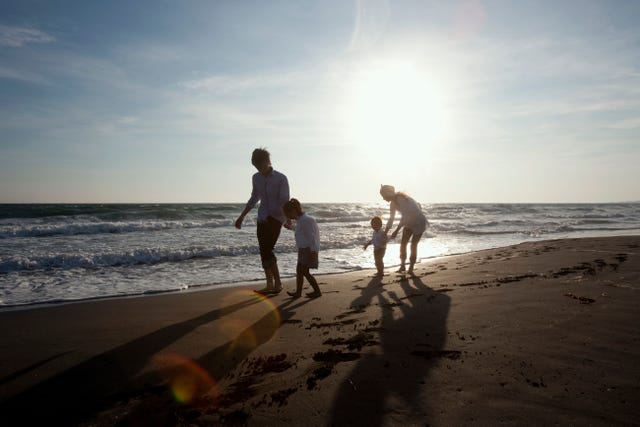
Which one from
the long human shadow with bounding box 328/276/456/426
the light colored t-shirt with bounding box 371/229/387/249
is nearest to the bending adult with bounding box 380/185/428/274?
the light colored t-shirt with bounding box 371/229/387/249

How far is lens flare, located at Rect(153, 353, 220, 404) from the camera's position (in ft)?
8.35

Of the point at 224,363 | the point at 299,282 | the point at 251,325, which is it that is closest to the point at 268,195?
the point at 299,282

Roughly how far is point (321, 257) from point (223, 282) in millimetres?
3810

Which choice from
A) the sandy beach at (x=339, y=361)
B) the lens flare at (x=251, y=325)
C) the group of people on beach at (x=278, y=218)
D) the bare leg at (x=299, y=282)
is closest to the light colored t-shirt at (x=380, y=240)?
the group of people on beach at (x=278, y=218)

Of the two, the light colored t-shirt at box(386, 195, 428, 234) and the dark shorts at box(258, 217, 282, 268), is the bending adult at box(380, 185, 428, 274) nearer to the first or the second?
the light colored t-shirt at box(386, 195, 428, 234)

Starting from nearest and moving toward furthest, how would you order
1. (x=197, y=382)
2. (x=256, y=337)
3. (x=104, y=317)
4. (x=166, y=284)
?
(x=197, y=382) < (x=256, y=337) < (x=104, y=317) < (x=166, y=284)

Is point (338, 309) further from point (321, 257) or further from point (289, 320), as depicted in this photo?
point (321, 257)

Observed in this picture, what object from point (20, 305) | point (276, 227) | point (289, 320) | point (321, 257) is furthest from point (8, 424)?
→ point (321, 257)

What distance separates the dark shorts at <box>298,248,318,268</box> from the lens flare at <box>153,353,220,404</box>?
2.86 m

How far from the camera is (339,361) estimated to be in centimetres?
296

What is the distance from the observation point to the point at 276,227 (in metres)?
6.09

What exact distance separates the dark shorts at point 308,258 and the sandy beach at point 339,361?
0.66 metres

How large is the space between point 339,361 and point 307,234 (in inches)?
124

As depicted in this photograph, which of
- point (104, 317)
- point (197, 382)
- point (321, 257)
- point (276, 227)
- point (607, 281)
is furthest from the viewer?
point (321, 257)
